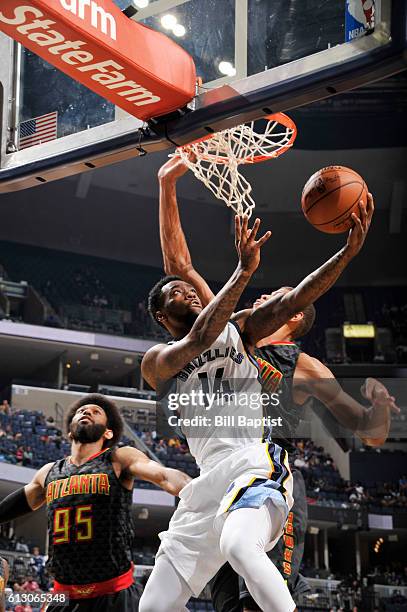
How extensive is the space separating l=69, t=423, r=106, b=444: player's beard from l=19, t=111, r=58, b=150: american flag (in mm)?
1645

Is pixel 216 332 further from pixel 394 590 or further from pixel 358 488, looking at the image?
pixel 358 488

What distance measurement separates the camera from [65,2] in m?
3.86

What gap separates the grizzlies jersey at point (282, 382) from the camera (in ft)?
16.1

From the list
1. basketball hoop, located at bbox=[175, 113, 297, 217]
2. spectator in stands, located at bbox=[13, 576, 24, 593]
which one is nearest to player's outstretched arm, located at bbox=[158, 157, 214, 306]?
basketball hoop, located at bbox=[175, 113, 297, 217]

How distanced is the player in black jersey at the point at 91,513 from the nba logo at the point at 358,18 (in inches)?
90.5

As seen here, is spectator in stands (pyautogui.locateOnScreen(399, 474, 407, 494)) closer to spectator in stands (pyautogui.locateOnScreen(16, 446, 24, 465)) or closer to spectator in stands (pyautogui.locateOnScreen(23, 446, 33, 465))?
spectator in stands (pyautogui.locateOnScreen(23, 446, 33, 465))

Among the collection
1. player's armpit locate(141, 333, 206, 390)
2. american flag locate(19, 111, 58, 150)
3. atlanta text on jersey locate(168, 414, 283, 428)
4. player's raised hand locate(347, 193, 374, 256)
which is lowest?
atlanta text on jersey locate(168, 414, 283, 428)

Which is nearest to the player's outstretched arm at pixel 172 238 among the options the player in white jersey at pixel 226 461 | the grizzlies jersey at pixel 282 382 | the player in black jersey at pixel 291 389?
the player in black jersey at pixel 291 389

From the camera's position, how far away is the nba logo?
3.75 m

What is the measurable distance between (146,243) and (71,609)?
19.9 metres

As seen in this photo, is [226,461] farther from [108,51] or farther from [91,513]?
[108,51]

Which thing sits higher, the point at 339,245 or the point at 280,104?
the point at 339,245

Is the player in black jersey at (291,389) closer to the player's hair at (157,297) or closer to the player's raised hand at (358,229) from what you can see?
the player's hair at (157,297)

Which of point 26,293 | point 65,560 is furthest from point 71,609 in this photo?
point 26,293
